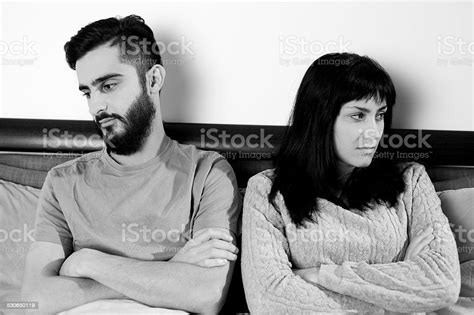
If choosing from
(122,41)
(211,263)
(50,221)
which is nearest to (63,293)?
(50,221)

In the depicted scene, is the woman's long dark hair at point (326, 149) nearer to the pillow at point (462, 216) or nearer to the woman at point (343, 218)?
the woman at point (343, 218)

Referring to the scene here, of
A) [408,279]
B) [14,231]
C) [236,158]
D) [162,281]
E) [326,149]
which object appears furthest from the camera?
[236,158]

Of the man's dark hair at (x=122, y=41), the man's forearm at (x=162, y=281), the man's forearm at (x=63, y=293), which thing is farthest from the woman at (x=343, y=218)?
the man's dark hair at (x=122, y=41)

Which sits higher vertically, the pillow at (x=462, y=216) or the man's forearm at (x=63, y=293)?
the pillow at (x=462, y=216)

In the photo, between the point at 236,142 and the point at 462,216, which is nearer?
the point at 462,216

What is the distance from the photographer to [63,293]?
1543 millimetres

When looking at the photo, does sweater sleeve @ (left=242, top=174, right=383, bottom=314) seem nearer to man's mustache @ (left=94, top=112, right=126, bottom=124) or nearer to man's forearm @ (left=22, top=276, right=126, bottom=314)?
man's forearm @ (left=22, top=276, right=126, bottom=314)

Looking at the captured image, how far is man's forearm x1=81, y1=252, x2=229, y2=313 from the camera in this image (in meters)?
1.52

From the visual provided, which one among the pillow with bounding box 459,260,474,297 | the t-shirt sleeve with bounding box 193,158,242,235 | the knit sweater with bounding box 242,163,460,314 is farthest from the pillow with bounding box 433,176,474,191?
the t-shirt sleeve with bounding box 193,158,242,235

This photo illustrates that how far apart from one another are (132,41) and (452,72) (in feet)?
3.69

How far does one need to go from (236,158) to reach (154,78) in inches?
15.2

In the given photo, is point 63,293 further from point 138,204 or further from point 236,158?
point 236,158

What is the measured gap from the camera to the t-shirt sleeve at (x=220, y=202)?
1.64m

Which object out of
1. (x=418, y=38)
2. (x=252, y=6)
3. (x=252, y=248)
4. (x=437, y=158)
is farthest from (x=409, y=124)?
(x=252, y=248)
